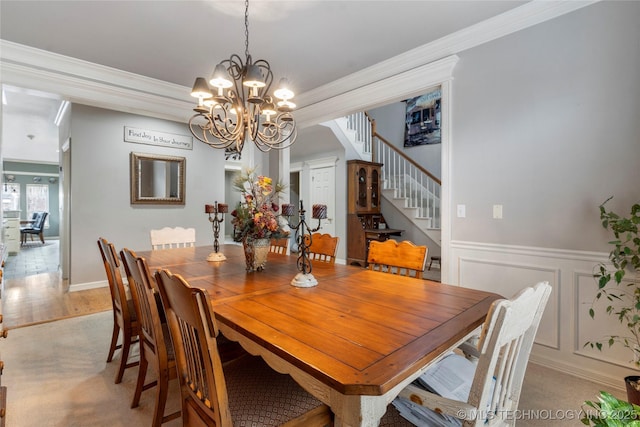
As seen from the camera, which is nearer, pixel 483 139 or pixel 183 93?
pixel 483 139

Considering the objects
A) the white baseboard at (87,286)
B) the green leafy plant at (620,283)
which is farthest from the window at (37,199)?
the green leafy plant at (620,283)

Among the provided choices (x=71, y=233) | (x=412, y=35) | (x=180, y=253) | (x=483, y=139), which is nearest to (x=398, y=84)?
(x=412, y=35)

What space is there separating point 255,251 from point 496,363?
146cm

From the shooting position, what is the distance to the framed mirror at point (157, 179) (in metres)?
4.70

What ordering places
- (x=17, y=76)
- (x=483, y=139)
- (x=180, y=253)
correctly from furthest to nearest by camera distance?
(x=17, y=76) < (x=180, y=253) < (x=483, y=139)

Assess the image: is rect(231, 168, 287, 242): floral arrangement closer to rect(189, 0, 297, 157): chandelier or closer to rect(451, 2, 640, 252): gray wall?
rect(189, 0, 297, 157): chandelier

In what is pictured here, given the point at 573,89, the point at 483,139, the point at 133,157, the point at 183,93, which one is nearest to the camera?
the point at 573,89

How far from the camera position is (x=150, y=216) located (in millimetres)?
4859

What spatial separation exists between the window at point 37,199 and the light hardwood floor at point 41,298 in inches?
246

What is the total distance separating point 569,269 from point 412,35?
224 cm

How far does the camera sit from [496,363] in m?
0.97

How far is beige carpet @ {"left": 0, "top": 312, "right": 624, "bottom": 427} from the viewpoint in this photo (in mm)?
1787

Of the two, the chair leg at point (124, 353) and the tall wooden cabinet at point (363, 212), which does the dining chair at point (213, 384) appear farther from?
the tall wooden cabinet at point (363, 212)

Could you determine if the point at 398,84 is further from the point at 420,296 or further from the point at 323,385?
the point at 323,385
